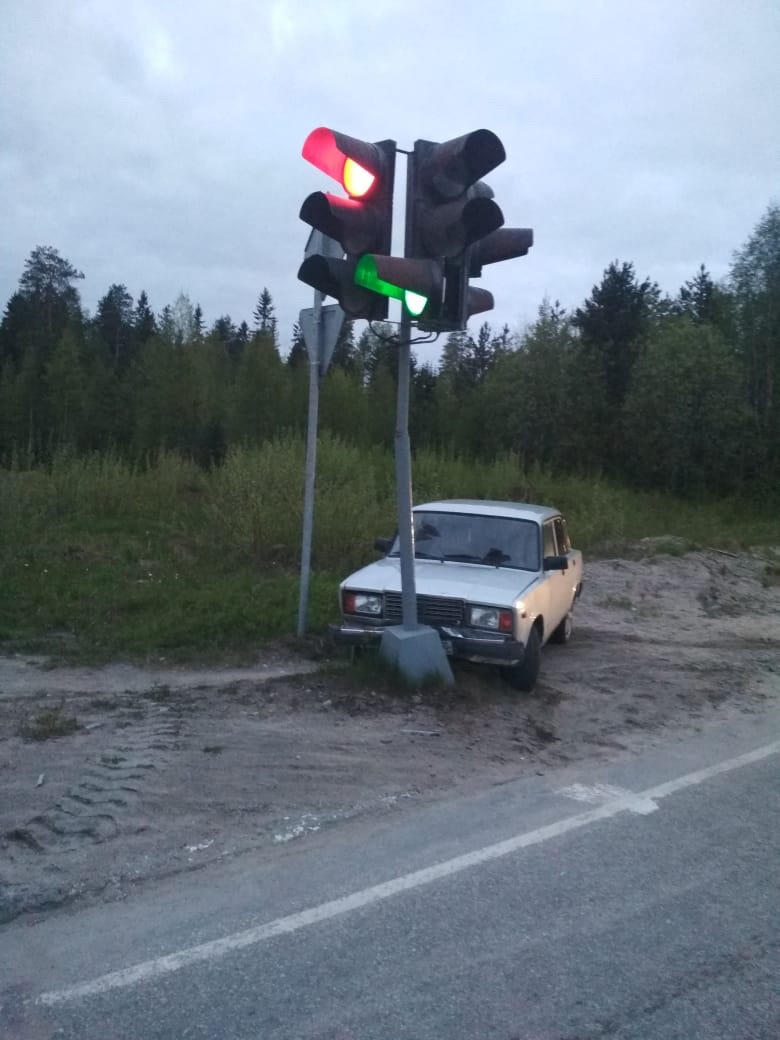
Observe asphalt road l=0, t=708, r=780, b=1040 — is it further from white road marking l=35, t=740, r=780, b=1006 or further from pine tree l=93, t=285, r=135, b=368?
pine tree l=93, t=285, r=135, b=368

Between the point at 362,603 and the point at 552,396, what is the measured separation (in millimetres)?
28016

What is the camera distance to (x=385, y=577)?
926 centimetres

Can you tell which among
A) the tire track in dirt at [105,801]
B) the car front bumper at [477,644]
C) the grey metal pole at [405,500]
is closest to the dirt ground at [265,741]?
the tire track in dirt at [105,801]

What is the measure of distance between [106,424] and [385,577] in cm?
3657

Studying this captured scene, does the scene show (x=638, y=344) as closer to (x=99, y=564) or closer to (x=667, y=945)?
(x=99, y=564)

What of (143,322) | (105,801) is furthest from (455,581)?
(143,322)

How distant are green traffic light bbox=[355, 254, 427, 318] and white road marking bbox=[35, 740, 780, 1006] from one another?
11.9ft

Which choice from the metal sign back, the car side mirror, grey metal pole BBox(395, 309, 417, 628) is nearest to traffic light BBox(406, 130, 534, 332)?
grey metal pole BBox(395, 309, 417, 628)

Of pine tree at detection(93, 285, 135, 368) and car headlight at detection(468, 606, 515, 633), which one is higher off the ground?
pine tree at detection(93, 285, 135, 368)

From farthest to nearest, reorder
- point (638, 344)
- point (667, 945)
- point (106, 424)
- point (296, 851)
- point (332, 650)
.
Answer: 1. point (106, 424)
2. point (638, 344)
3. point (332, 650)
4. point (296, 851)
5. point (667, 945)

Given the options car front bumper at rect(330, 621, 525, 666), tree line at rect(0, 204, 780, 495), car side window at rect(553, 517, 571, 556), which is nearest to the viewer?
car front bumper at rect(330, 621, 525, 666)

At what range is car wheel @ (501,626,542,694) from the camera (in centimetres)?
872

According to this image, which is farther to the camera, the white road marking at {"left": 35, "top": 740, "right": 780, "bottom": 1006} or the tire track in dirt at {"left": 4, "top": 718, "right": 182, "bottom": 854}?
the tire track in dirt at {"left": 4, "top": 718, "right": 182, "bottom": 854}

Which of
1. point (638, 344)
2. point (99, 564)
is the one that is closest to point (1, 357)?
point (638, 344)
